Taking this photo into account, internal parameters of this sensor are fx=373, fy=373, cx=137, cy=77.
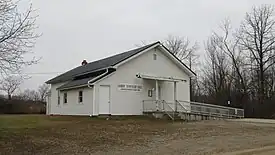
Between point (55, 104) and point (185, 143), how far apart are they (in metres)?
21.7

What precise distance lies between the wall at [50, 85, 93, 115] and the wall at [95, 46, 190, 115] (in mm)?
886

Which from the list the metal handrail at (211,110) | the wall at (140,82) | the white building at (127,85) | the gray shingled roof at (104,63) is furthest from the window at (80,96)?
the metal handrail at (211,110)

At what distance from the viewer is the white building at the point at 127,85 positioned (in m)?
26.6

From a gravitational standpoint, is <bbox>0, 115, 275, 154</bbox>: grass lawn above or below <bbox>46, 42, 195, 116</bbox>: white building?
below

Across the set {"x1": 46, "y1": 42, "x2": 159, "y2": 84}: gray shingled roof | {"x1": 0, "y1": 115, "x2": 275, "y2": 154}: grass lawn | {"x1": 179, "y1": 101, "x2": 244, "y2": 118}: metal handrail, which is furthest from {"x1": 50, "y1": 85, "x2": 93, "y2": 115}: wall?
{"x1": 0, "y1": 115, "x2": 275, "y2": 154}: grass lawn

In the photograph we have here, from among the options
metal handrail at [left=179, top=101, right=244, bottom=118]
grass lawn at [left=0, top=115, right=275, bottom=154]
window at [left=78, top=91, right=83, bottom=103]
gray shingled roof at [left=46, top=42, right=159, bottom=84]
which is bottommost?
grass lawn at [left=0, top=115, right=275, bottom=154]

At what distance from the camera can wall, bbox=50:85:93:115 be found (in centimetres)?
2676

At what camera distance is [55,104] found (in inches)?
1331

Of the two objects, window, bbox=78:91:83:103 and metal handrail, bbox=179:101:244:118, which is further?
metal handrail, bbox=179:101:244:118

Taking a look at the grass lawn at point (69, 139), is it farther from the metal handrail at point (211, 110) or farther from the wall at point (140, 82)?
the metal handrail at point (211, 110)

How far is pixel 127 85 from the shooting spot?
2775 cm

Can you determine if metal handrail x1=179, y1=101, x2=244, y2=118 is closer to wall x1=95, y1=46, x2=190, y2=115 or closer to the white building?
the white building

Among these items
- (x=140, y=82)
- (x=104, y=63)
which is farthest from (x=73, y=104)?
(x=140, y=82)

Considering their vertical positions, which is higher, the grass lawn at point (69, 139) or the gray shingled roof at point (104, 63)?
the gray shingled roof at point (104, 63)
